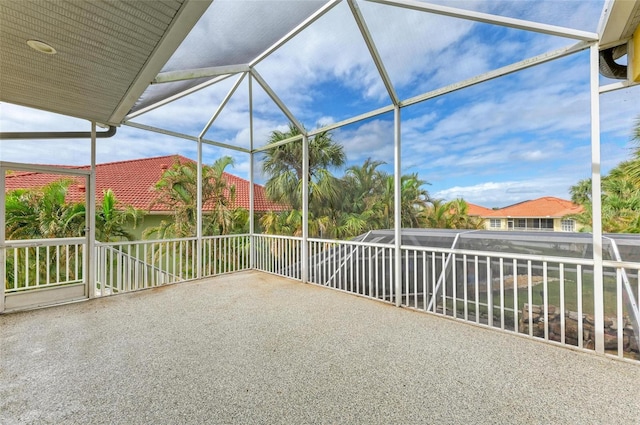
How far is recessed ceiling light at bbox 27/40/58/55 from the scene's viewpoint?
2.15 meters

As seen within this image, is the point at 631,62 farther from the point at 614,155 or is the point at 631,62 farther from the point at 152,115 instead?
the point at 152,115

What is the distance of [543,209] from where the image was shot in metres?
2.80

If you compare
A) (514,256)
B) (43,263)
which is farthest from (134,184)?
(514,256)

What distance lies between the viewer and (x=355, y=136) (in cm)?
417

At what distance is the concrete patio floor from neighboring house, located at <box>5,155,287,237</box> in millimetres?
1945

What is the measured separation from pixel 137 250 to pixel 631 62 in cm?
636

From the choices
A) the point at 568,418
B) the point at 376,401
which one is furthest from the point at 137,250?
the point at 568,418

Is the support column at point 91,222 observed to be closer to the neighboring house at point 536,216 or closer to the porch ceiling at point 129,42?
the porch ceiling at point 129,42

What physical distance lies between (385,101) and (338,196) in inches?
62.7

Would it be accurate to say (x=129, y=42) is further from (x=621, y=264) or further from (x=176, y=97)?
(x=621, y=264)

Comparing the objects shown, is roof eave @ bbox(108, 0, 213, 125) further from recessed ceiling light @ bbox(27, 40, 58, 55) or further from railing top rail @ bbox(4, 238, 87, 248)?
railing top rail @ bbox(4, 238, 87, 248)

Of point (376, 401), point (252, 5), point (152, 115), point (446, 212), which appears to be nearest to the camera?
point (376, 401)

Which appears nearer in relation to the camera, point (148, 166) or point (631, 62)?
point (631, 62)

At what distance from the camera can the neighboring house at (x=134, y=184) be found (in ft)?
13.7
